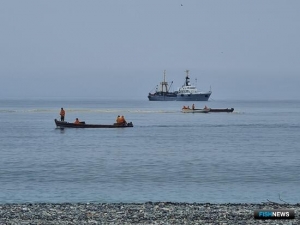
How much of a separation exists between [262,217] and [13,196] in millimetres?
13104

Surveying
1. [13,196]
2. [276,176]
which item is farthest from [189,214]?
[276,176]

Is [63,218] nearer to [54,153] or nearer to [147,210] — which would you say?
[147,210]

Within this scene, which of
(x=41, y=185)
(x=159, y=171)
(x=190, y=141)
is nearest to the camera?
(x=41, y=185)

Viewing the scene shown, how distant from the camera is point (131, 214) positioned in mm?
20438

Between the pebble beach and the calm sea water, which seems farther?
the calm sea water

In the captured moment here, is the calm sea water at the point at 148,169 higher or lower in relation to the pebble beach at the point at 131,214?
lower

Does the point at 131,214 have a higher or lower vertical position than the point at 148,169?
higher

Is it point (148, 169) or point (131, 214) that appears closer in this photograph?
point (131, 214)

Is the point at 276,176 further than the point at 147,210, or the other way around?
the point at 276,176

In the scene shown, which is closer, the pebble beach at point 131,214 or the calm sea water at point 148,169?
the pebble beach at point 131,214

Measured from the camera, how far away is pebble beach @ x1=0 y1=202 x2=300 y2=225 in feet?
61.6

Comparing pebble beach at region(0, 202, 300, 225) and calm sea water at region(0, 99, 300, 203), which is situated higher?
pebble beach at region(0, 202, 300, 225)

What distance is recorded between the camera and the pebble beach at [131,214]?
18.8 metres

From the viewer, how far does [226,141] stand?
69688 millimetres
